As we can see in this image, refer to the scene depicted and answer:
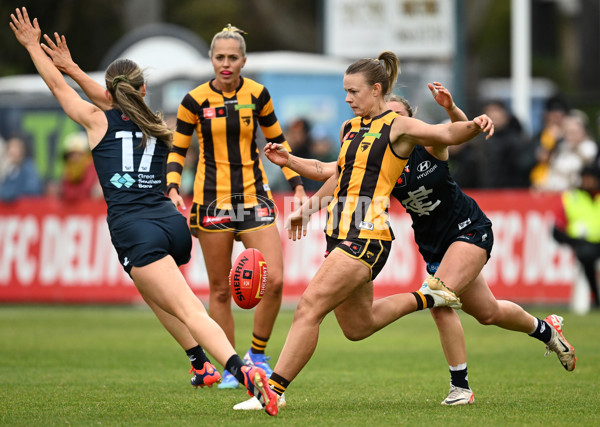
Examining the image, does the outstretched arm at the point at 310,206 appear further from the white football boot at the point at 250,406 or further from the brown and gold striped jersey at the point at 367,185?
the white football boot at the point at 250,406

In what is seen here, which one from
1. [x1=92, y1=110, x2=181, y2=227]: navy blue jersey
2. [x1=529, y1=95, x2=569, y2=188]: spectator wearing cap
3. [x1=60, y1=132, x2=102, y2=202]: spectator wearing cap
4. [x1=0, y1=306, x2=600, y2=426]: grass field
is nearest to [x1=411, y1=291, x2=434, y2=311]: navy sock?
[x1=0, y1=306, x2=600, y2=426]: grass field

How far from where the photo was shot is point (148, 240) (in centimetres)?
748

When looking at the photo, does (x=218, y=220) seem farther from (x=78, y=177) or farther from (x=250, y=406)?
(x=78, y=177)

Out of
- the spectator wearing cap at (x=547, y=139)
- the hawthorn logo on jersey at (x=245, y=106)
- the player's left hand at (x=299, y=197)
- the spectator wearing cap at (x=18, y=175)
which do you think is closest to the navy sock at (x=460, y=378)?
the player's left hand at (x=299, y=197)

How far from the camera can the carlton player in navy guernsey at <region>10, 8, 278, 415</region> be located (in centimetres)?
740

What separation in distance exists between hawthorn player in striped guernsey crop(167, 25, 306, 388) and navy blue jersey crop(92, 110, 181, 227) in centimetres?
122

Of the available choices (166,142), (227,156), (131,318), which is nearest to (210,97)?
(227,156)

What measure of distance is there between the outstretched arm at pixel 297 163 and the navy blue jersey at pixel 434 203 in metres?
0.51

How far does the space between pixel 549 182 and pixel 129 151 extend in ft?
31.7

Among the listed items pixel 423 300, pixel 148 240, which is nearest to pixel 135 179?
pixel 148 240

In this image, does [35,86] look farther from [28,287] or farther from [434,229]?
[434,229]

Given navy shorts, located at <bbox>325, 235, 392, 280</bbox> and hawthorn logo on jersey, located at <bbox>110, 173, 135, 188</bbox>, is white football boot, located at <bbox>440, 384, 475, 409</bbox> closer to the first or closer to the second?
navy shorts, located at <bbox>325, 235, 392, 280</bbox>

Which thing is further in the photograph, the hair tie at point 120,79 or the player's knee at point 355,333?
the hair tie at point 120,79

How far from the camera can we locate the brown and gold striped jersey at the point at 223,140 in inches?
357
